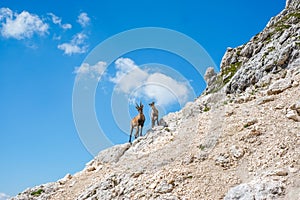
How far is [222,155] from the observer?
16094 mm

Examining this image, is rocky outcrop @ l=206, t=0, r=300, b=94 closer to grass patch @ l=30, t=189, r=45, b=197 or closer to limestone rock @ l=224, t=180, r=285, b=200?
limestone rock @ l=224, t=180, r=285, b=200

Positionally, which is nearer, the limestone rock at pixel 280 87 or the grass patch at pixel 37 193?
the limestone rock at pixel 280 87

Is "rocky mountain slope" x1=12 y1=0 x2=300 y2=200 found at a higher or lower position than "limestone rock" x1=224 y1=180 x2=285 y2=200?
higher

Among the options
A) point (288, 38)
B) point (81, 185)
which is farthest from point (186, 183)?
point (288, 38)

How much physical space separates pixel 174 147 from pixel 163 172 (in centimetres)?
333

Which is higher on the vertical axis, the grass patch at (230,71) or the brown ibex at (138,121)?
the grass patch at (230,71)

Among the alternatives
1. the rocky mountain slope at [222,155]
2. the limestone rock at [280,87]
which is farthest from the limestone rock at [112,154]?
the limestone rock at [280,87]

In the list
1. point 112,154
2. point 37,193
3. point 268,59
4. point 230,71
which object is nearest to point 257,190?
point 112,154

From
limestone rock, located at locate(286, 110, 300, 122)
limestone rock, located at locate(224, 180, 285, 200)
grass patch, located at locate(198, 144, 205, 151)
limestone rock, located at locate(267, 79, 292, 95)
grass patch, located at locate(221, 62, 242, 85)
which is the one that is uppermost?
grass patch, located at locate(221, 62, 242, 85)

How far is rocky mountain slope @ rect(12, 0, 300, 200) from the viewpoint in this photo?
13.7 meters

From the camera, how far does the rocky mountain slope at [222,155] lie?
45.0 ft

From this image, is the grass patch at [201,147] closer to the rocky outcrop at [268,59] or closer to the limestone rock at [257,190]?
the limestone rock at [257,190]

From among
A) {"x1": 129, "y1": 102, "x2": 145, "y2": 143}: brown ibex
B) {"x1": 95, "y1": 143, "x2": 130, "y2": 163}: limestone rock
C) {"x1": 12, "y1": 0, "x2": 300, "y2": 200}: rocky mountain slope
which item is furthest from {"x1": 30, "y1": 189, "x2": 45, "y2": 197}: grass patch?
{"x1": 129, "y1": 102, "x2": 145, "y2": 143}: brown ibex

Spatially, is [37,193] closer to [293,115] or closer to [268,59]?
[293,115]
